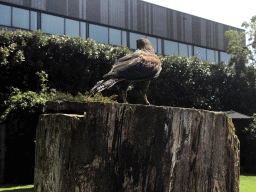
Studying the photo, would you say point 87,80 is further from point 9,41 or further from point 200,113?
point 200,113

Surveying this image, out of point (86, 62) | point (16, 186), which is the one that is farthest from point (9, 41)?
point (16, 186)

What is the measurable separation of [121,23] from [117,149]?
65.3 ft

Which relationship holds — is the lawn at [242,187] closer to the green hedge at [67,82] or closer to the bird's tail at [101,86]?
the green hedge at [67,82]

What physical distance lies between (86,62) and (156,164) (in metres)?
9.83

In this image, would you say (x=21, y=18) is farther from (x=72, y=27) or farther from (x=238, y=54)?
(x=238, y=54)

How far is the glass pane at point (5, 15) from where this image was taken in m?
15.6

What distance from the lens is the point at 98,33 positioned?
64.5 ft

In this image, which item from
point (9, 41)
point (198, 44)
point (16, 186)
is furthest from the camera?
point (198, 44)

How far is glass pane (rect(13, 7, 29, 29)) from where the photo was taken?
16203 mm

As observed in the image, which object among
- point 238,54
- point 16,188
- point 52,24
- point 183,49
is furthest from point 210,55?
point 16,188

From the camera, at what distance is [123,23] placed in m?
20.8

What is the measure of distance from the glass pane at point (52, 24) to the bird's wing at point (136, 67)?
1536cm

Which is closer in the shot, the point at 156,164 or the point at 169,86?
the point at 156,164

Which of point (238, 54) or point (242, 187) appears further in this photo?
point (238, 54)
